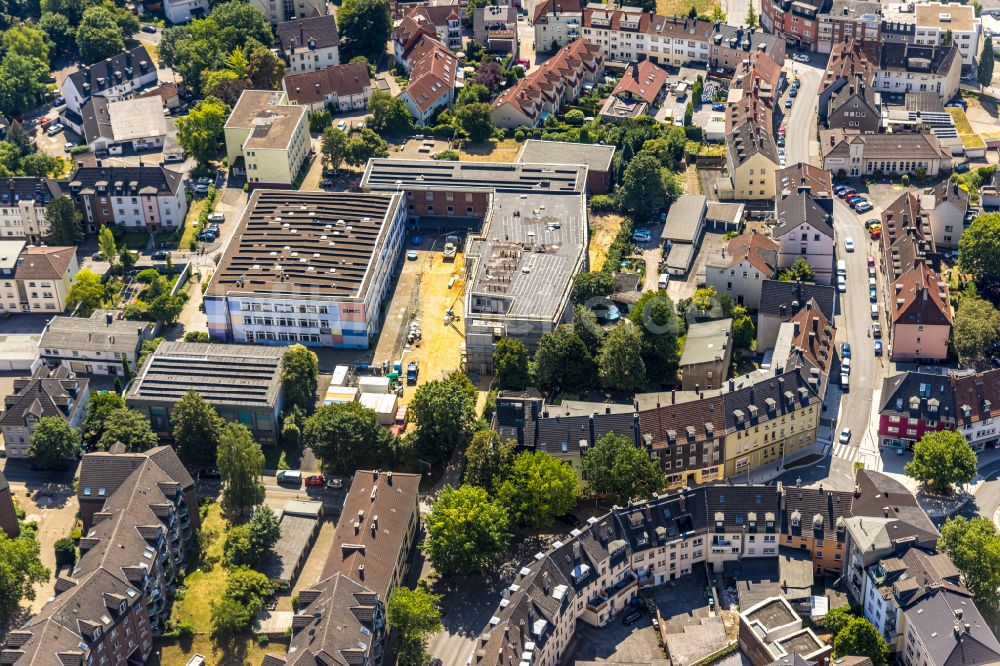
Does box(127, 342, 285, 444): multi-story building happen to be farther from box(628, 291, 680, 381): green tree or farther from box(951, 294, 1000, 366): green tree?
box(951, 294, 1000, 366): green tree

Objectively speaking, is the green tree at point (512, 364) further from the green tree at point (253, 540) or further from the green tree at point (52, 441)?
the green tree at point (52, 441)

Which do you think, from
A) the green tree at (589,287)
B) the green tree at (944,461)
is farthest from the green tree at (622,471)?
the green tree at (589,287)

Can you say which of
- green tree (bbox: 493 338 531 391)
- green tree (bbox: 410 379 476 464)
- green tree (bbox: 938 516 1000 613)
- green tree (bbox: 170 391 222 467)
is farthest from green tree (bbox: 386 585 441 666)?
green tree (bbox: 938 516 1000 613)

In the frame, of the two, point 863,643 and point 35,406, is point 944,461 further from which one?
point 35,406

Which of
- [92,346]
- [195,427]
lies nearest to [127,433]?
[195,427]

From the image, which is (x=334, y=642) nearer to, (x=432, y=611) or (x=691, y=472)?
(x=432, y=611)

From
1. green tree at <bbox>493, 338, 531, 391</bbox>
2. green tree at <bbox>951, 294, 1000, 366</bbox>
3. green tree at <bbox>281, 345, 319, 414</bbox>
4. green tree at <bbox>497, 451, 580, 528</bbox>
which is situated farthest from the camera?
green tree at <bbox>951, 294, 1000, 366</bbox>
